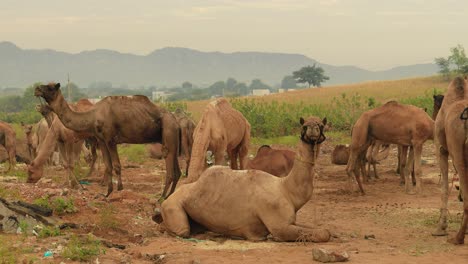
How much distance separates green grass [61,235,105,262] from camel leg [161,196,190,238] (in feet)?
4.34

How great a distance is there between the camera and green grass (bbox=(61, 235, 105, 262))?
807 cm

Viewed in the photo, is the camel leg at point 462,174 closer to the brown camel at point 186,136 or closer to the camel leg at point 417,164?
the camel leg at point 417,164

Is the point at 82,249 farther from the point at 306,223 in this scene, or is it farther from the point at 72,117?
the point at 72,117

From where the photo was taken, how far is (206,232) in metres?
10.1

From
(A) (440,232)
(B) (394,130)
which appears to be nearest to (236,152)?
(B) (394,130)

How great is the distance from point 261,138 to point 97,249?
2320 centimetres

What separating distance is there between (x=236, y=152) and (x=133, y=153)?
1083 cm

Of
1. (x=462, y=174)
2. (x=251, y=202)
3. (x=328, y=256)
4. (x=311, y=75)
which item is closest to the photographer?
(x=328, y=256)

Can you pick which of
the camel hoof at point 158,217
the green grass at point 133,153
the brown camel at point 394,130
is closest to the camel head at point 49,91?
the camel hoof at point 158,217

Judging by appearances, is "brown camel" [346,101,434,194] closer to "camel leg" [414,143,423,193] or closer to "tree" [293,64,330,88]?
"camel leg" [414,143,423,193]

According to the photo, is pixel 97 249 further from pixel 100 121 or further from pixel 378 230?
pixel 100 121

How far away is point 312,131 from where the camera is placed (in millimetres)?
8961

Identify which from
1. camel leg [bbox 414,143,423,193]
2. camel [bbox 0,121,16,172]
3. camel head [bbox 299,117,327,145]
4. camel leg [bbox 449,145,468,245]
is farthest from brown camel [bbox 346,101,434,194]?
camel [bbox 0,121,16,172]

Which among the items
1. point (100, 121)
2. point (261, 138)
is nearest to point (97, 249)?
point (100, 121)
